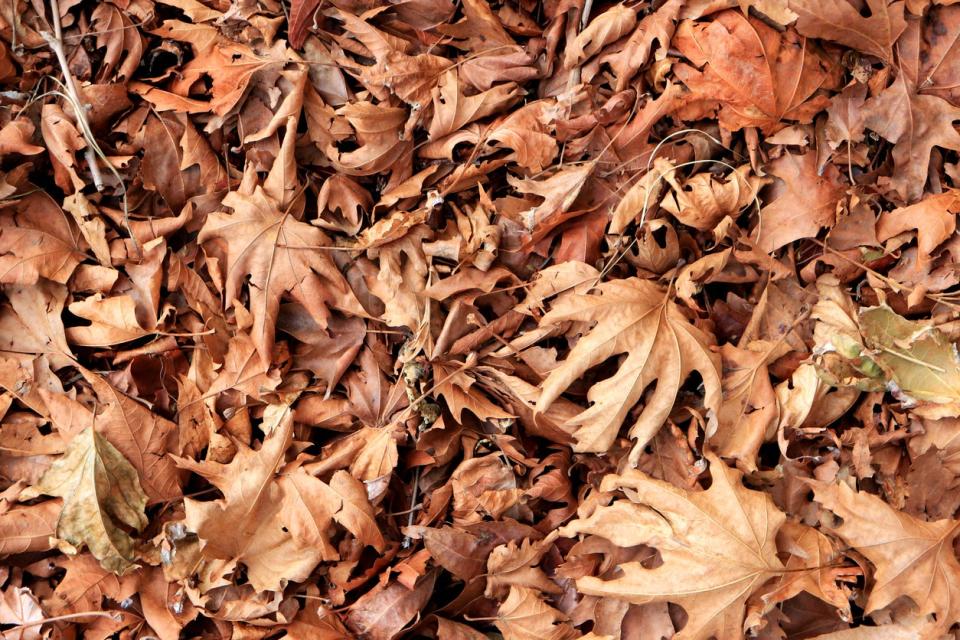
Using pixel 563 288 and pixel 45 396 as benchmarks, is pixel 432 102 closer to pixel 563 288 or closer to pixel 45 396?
pixel 563 288

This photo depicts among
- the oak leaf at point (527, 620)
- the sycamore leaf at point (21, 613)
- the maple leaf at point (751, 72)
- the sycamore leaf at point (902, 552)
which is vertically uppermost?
the maple leaf at point (751, 72)

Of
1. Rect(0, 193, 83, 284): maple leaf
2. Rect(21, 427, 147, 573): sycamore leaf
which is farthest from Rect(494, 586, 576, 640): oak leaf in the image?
Rect(0, 193, 83, 284): maple leaf

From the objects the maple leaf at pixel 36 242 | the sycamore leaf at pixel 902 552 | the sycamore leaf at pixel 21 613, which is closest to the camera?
the sycamore leaf at pixel 902 552

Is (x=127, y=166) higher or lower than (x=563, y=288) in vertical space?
higher

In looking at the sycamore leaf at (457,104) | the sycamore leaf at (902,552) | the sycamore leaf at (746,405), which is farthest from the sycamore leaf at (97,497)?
the sycamore leaf at (902,552)

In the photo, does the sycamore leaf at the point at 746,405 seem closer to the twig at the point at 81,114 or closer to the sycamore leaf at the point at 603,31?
the sycamore leaf at the point at 603,31

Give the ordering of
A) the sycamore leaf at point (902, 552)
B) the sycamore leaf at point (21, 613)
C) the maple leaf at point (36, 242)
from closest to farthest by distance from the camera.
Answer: the sycamore leaf at point (902, 552) → the sycamore leaf at point (21, 613) → the maple leaf at point (36, 242)

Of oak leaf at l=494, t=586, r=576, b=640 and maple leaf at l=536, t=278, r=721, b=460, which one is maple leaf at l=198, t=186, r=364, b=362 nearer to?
maple leaf at l=536, t=278, r=721, b=460

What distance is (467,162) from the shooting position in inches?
75.2

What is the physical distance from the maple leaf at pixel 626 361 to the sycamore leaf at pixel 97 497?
113cm

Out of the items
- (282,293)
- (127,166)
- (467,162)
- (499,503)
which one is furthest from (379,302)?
(127,166)

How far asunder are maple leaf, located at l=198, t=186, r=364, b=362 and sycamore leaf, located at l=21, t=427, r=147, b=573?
0.49 metres

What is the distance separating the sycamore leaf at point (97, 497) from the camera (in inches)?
70.6

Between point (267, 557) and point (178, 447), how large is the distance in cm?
40
